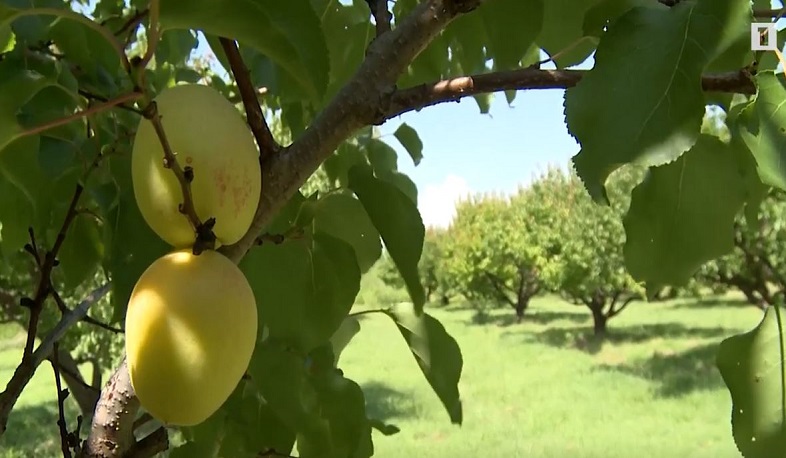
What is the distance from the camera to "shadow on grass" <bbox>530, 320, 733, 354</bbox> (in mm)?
7371

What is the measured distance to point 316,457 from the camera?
51 cm

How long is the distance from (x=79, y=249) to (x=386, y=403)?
16.0ft

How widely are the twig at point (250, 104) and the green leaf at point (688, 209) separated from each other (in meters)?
0.22

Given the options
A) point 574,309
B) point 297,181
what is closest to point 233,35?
point 297,181

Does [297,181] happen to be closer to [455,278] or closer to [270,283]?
[270,283]

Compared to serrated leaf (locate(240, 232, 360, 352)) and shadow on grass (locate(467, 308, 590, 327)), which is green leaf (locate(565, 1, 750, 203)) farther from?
shadow on grass (locate(467, 308, 590, 327))

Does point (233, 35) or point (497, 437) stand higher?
point (233, 35)

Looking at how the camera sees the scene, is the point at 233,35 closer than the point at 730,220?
Yes

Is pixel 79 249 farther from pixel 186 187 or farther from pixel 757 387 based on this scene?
pixel 757 387

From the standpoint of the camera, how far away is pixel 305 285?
1.57 ft

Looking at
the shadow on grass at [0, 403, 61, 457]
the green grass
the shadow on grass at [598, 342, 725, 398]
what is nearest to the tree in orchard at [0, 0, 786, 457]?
the green grass

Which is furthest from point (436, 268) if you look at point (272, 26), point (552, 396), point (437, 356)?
point (272, 26)

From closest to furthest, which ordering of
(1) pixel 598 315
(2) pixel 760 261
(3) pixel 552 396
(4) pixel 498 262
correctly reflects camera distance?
(3) pixel 552 396 → (2) pixel 760 261 → (1) pixel 598 315 → (4) pixel 498 262

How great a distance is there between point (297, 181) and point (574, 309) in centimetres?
1120
